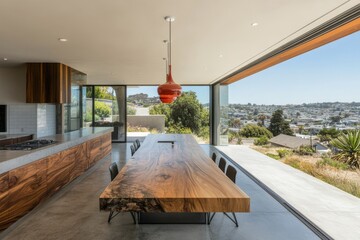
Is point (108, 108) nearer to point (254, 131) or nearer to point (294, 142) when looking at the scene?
point (254, 131)

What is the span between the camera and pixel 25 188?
2.75 metres

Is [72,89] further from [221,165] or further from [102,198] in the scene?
[102,198]

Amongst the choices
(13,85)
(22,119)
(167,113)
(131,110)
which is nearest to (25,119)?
(22,119)

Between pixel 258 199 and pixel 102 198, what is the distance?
2879mm

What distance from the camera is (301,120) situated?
4.41 metres

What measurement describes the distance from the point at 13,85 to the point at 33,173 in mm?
3496

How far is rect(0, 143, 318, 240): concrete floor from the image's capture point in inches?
103

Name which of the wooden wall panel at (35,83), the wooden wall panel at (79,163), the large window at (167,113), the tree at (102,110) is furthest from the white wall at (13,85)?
the large window at (167,113)

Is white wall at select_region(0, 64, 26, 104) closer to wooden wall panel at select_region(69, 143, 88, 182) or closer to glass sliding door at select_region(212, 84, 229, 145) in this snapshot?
wooden wall panel at select_region(69, 143, 88, 182)

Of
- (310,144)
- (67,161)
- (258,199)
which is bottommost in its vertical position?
(258,199)

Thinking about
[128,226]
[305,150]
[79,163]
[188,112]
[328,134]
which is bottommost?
[128,226]

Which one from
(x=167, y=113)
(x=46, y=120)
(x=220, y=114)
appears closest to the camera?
(x=46, y=120)

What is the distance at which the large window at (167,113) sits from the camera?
388 inches

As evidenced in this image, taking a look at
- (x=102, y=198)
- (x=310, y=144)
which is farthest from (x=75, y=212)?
(x=310, y=144)
